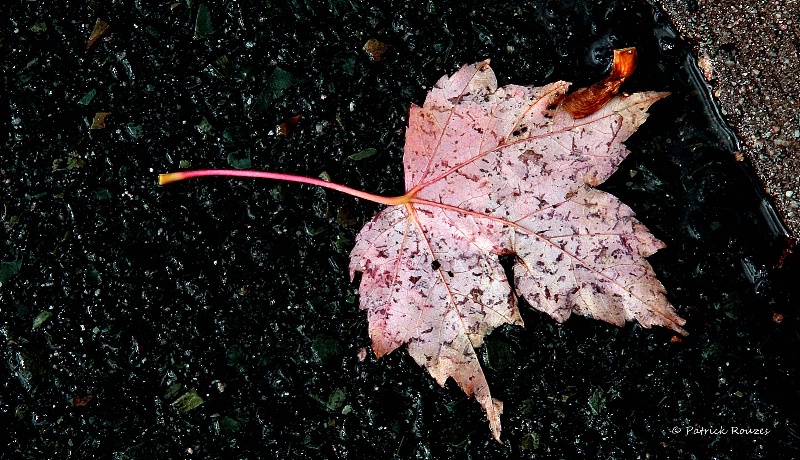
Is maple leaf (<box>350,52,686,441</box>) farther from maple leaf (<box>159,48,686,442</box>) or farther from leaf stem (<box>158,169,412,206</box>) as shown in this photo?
leaf stem (<box>158,169,412,206</box>)

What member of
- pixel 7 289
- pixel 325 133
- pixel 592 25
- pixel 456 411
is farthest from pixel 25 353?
pixel 592 25

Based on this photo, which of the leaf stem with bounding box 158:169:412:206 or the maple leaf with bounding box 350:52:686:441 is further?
the leaf stem with bounding box 158:169:412:206

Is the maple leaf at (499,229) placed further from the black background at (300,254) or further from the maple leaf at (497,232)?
the black background at (300,254)

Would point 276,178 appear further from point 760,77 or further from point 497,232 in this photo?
point 760,77

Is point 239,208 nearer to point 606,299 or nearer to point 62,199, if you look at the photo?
point 62,199

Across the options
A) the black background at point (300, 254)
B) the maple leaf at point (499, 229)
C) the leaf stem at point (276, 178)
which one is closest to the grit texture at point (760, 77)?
the black background at point (300, 254)

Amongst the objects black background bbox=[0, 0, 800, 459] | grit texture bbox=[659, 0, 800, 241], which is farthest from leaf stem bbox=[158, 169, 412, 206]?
grit texture bbox=[659, 0, 800, 241]

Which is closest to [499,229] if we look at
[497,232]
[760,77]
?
[497,232]
